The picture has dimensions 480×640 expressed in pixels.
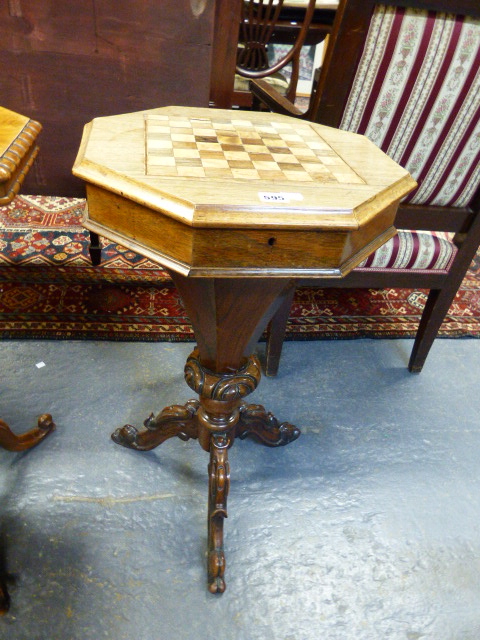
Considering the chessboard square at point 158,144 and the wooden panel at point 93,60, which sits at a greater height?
the chessboard square at point 158,144

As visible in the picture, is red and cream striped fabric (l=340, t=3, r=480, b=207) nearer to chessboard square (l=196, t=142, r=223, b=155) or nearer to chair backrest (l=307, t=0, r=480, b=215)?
chair backrest (l=307, t=0, r=480, b=215)

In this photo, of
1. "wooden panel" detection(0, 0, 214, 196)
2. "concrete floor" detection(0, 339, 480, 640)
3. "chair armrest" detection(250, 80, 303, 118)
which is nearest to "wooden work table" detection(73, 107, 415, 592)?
"concrete floor" detection(0, 339, 480, 640)

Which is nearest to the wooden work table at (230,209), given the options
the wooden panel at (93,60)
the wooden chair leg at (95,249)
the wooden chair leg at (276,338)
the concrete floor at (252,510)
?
the concrete floor at (252,510)

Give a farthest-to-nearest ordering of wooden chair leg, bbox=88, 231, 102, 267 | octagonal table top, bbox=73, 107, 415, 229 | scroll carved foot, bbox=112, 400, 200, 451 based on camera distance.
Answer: wooden chair leg, bbox=88, 231, 102, 267, scroll carved foot, bbox=112, 400, 200, 451, octagonal table top, bbox=73, 107, 415, 229

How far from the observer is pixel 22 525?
4.34 ft

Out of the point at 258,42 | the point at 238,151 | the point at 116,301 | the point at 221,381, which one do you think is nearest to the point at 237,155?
the point at 238,151

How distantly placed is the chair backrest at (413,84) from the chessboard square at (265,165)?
22.4 inches

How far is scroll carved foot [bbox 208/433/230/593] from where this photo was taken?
4.04ft

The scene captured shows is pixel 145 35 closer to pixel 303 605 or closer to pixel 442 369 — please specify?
pixel 442 369

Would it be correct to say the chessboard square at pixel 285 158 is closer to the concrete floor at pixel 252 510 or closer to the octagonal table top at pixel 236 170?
the octagonal table top at pixel 236 170

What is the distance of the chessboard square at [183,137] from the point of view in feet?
3.33

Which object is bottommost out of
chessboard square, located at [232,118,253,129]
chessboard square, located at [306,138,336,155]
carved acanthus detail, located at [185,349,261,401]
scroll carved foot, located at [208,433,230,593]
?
scroll carved foot, located at [208,433,230,593]

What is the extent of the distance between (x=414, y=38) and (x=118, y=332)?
140 cm

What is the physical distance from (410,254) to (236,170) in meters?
0.98
